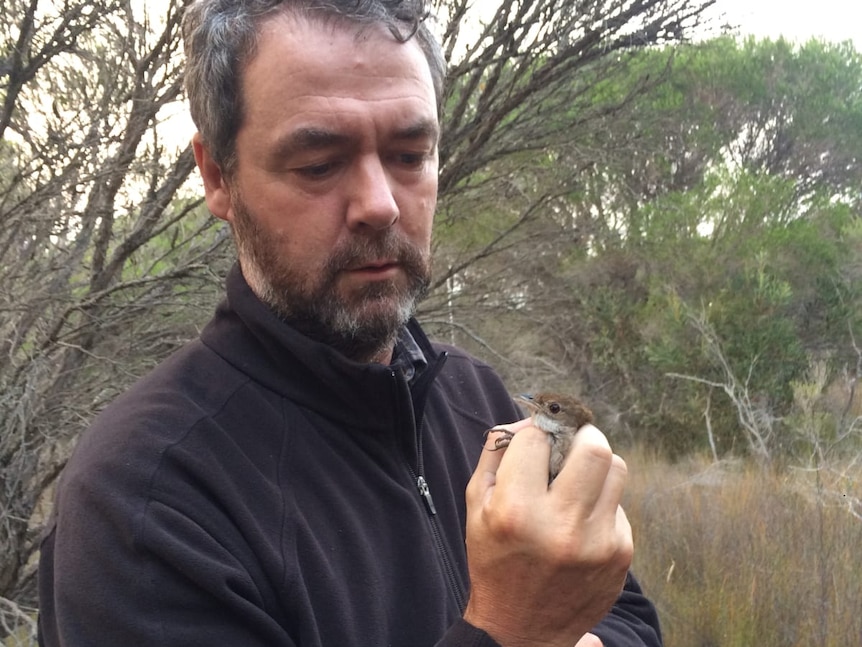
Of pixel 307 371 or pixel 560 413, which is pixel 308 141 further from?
pixel 560 413

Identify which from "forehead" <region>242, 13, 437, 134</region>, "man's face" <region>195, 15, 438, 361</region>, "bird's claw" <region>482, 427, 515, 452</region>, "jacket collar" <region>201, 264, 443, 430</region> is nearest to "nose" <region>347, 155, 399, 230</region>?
"man's face" <region>195, 15, 438, 361</region>

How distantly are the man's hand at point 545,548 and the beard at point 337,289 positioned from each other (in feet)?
Answer: 1.50

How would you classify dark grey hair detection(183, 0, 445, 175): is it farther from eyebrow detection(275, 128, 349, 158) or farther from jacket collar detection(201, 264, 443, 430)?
jacket collar detection(201, 264, 443, 430)

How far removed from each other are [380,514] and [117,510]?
0.52m

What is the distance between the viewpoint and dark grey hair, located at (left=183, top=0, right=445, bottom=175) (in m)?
1.57

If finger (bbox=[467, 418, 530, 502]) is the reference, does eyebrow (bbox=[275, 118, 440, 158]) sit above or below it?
above

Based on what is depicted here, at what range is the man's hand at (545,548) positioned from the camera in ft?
4.04

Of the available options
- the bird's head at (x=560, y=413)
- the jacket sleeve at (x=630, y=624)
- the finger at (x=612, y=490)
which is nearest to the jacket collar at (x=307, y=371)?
the bird's head at (x=560, y=413)

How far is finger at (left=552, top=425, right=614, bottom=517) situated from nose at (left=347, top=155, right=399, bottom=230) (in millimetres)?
612

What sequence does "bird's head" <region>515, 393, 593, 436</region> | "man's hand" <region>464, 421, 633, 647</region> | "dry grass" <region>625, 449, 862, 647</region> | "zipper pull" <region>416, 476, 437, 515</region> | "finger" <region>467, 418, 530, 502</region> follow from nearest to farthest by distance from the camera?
"man's hand" <region>464, 421, 633, 647</region>
"finger" <region>467, 418, 530, 502</region>
"zipper pull" <region>416, 476, 437, 515</region>
"bird's head" <region>515, 393, 593, 436</region>
"dry grass" <region>625, 449, 862, 647</region>

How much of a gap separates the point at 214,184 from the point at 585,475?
109 cm

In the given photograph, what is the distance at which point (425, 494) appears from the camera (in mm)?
1615

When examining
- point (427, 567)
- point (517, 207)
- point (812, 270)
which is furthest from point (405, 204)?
point (812, 270)

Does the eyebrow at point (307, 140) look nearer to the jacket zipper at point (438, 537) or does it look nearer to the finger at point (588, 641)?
the jacket zipper at point (438, 537)
